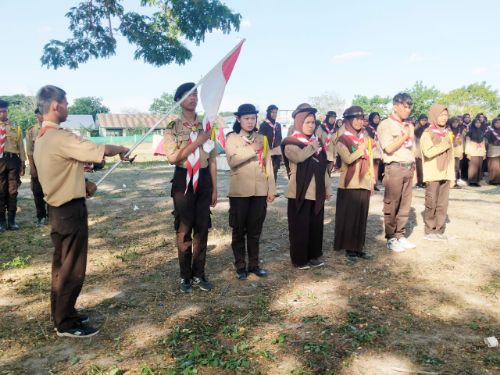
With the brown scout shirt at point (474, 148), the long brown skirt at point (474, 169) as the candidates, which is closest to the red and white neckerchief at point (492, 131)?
the brown scout shirt at point (474, 148)

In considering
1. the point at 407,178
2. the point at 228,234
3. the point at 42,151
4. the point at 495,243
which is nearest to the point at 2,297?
the point at 42,151

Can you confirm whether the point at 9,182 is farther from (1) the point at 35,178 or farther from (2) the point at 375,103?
(2) the point at 375,103

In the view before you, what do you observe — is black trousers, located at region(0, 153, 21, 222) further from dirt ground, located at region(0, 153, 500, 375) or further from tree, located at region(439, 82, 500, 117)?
tree, located at region(439, 82, 500, 117)

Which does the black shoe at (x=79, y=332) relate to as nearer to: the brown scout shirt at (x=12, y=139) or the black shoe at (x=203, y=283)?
the black shoe at (x=203, y=283)

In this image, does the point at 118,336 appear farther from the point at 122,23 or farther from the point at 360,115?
the point at 122,23

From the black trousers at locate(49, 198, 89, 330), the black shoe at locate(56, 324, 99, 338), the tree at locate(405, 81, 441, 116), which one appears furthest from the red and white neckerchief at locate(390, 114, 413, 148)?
the tree at locate(405, 81, 441, 116)

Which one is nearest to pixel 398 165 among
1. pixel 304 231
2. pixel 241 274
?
pixel 304 231

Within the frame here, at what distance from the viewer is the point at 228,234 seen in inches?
278

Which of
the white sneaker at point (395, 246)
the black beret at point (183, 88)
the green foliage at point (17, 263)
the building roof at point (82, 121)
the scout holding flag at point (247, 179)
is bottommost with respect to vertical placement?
the green foliage at point (17, 263)

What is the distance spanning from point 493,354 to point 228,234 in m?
4.45

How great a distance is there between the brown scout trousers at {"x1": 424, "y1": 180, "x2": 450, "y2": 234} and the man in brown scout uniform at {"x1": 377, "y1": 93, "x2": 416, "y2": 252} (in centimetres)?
64

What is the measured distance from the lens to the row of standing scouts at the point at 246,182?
11.1 ft

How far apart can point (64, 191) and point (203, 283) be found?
1932 mm

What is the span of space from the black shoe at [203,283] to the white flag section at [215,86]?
168 centimetres
